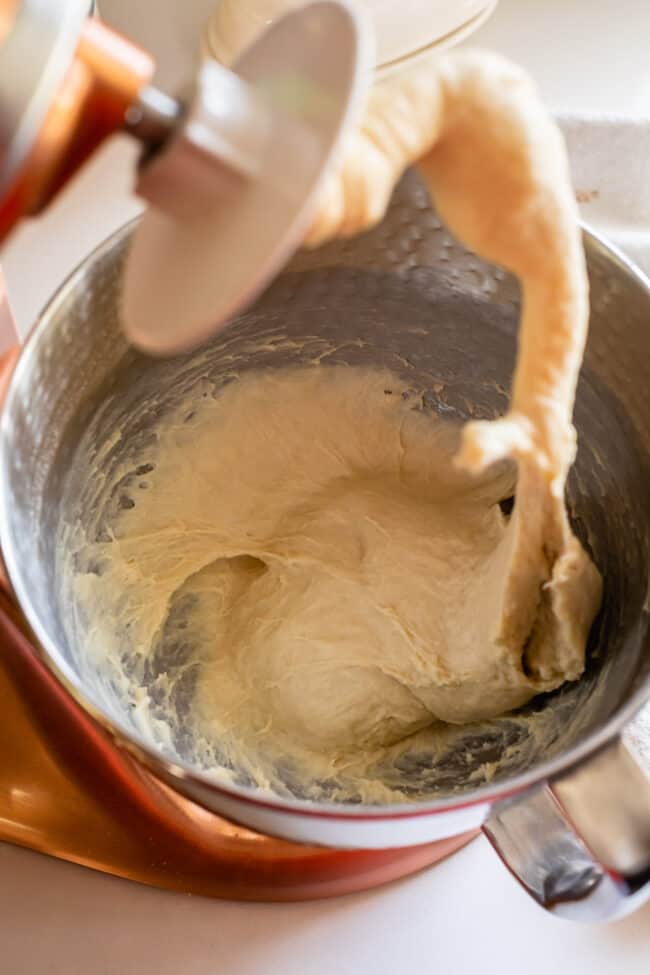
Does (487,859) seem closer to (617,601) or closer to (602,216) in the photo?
(617,601)

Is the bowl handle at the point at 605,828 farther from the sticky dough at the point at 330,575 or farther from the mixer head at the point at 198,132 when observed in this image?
the mixer head at the point at 198,132

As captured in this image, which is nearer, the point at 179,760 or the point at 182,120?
the point at 182,120

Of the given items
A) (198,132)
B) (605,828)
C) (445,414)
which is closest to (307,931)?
(605,828)

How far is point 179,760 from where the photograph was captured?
404 mm

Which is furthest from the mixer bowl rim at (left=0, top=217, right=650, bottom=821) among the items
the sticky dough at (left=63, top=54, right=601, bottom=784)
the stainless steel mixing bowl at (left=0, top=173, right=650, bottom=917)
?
the sticky dough at (left=63, top=54, right=601, bottom=784)

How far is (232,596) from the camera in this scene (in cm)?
74

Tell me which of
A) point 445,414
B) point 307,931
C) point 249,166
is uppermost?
point 249,166

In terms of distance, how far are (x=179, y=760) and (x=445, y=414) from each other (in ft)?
1.29

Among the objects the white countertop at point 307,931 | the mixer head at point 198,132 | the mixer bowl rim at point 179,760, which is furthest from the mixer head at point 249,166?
the white countertop at point 307,931

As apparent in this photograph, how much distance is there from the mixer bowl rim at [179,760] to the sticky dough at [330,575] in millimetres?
118

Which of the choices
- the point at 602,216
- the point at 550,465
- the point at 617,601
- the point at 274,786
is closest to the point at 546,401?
the point at 550,465

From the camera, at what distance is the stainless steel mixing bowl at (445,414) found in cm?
42

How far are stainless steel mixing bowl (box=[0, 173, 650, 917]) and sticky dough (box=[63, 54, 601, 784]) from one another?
24 mm

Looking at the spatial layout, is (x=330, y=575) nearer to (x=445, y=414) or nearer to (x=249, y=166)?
(x=445, y=414)
